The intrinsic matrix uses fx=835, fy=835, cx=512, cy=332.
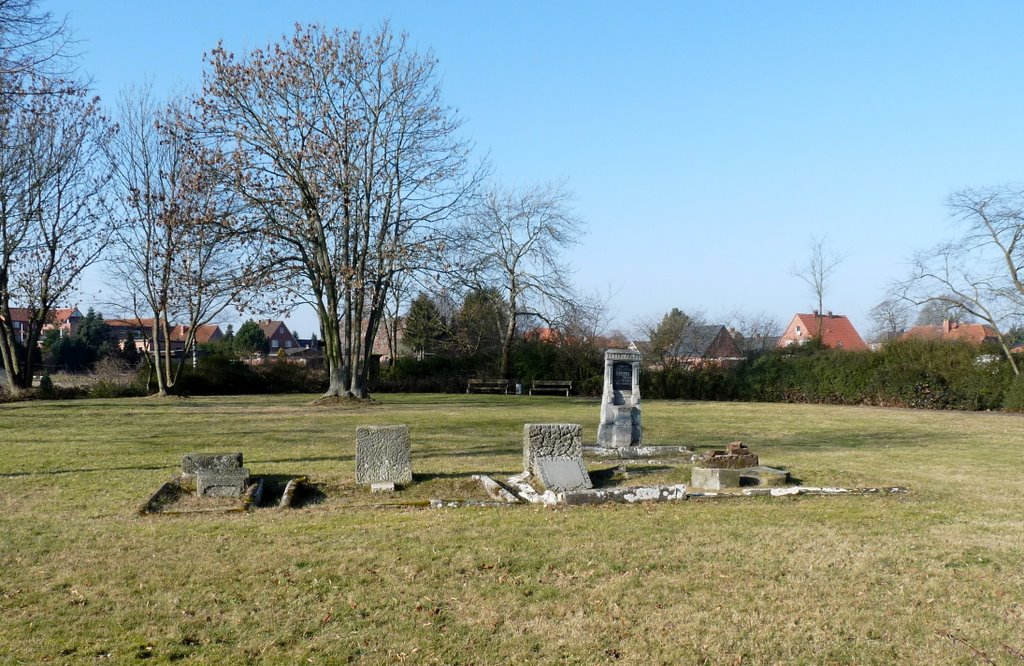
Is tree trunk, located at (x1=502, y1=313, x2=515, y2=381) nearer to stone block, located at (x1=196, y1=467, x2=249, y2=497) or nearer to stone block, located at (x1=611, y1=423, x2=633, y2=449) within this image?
stone block, located at (x1=611, y1=423, x2=633, y2=449)

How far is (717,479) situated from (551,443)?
7.25ft

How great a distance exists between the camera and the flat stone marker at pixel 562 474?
966 cm

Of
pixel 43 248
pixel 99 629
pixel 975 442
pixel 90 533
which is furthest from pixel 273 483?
pixel 43 248

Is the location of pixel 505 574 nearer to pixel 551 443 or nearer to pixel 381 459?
pixel 381 459

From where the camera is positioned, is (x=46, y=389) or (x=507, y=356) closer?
(x=46, y=389)

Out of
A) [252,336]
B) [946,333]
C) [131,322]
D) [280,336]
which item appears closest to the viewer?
[131,322]

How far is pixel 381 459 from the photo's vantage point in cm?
1023

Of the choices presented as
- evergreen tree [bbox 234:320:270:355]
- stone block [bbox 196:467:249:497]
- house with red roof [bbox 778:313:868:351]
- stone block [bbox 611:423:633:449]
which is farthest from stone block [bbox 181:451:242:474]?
evergreen tree [bbox 234:320:270:355]

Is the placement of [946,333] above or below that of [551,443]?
above

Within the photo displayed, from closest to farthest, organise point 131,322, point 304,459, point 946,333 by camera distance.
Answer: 1. point 304,459
2. point 131,322
3. point 946,333

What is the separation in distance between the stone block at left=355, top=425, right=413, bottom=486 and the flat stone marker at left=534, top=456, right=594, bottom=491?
164cm

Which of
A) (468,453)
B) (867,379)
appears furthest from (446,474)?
(867,379)

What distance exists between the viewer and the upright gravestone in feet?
48.5

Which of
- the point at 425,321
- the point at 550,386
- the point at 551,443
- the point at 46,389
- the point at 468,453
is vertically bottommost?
the point at 468,453
